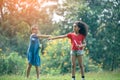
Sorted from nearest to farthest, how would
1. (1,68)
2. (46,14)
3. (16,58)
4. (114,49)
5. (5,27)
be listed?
(1,68) → (16,58) → (114,49) → (5,27) → (46,14)

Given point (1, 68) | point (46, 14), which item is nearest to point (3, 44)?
point (1, 68)

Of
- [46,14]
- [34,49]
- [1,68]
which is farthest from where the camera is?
[46,14]

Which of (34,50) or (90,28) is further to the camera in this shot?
(90,28)

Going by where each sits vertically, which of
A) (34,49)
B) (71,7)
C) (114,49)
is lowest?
(114,49)

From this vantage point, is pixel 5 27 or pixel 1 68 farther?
pixel 5 27

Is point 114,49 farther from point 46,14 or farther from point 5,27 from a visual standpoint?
point 46,14

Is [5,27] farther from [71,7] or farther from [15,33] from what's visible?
[71,7]

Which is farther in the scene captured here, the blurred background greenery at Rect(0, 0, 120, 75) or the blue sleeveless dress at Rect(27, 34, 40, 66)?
the blurred background greenery at Rect(0, 0, 120, 75)

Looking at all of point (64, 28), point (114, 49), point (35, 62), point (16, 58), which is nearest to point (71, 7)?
point (64, 28)

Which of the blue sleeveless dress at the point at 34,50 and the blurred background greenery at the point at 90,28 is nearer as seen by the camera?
the blue sleeveless dress at the point at 34,50

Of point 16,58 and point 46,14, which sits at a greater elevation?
point 46,14

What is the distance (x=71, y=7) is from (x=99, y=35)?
3159mm

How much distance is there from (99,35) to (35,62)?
16363 mm

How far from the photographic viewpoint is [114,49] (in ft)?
81.2
